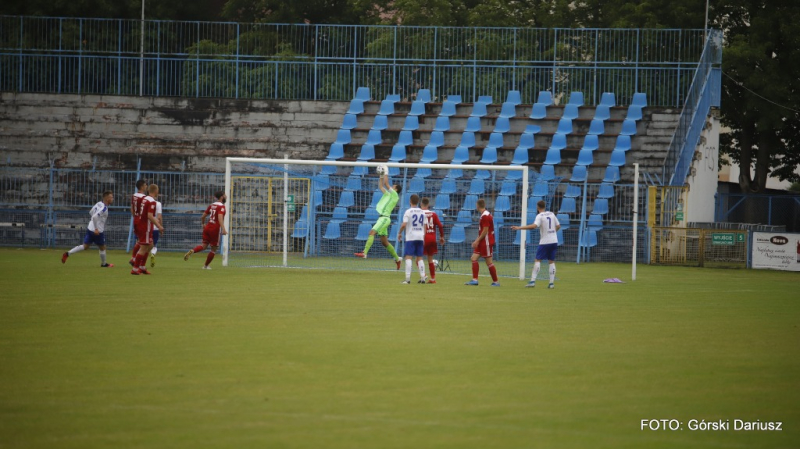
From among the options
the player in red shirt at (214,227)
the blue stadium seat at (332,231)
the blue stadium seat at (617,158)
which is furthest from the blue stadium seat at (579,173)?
the player in red shirt at (214,227)

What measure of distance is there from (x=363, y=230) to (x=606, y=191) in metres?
8.00

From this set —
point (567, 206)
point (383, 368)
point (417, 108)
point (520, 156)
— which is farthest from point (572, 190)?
point (383, 368)

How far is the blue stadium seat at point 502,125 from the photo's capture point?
112 feet

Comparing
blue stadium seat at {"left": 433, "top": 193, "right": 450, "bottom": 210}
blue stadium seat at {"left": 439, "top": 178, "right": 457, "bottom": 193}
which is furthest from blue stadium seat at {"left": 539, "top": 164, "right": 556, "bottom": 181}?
blue stadium seat at {"left": 433, "top": 193, "right": 450, "bottom": 210}

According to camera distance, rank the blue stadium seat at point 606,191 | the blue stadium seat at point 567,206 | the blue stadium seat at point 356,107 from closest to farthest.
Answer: the blue stadium seat at point 567,206
the blue stadium seat at point 606,191
the blue stadium seat at point 356,107

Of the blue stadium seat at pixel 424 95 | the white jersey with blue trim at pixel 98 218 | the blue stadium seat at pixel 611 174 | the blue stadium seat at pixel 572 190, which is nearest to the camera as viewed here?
the white jersey with blue trim at pixel 98 218

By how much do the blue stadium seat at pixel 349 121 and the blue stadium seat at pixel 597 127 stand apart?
805 cm

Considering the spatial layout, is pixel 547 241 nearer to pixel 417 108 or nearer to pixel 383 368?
pixel 383 368

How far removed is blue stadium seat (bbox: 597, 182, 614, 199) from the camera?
103ft

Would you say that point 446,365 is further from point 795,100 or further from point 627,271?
point 795,100

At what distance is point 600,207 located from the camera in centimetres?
3127

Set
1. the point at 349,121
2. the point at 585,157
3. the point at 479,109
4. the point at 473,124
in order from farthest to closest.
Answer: the point at 479,109, the point at 349,121, the point at 473,124, the point at 585,157

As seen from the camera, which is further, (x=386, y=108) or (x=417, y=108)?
(x=386, y=108)

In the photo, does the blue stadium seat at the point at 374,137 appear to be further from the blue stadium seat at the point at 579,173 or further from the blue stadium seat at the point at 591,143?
the blue stadium seat at the point at 591,143
